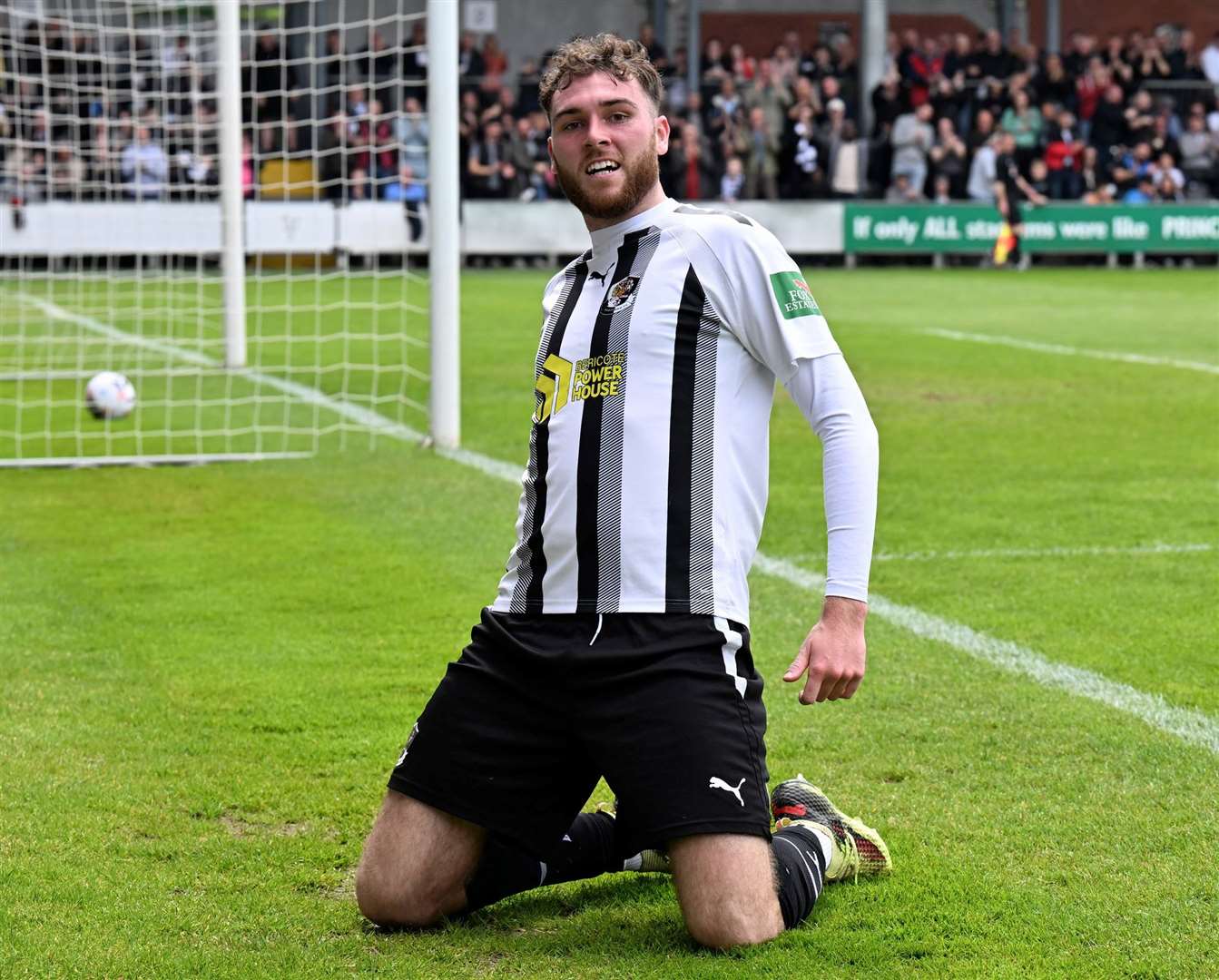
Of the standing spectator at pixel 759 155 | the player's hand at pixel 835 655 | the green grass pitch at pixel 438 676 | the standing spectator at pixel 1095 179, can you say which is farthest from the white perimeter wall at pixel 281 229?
the player's hand at pixel 835 655

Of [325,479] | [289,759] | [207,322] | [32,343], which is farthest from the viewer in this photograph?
[207,322]

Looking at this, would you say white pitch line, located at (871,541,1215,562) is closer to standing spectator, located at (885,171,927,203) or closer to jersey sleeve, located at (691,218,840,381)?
jersey sleeve, located at (691,218,840,381)

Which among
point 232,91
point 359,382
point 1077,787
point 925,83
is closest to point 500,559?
point 1077,787

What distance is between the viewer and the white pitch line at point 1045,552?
6656 millimetres

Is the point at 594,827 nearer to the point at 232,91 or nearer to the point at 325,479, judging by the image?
the point at 325,479

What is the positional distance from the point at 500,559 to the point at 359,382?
5925 millimetres

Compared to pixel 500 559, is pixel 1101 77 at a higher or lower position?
higher

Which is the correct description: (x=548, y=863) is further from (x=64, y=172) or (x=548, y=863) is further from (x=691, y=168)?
(x=691, y=168)

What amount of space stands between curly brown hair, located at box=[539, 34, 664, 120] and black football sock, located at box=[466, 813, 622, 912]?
1.42m

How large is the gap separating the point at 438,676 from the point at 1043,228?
72.4ft

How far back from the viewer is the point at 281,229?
875 inches

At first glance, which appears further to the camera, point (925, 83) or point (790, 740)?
point (925, 83)

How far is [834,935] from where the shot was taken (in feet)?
10.9

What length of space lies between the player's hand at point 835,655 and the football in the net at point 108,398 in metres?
7.80
